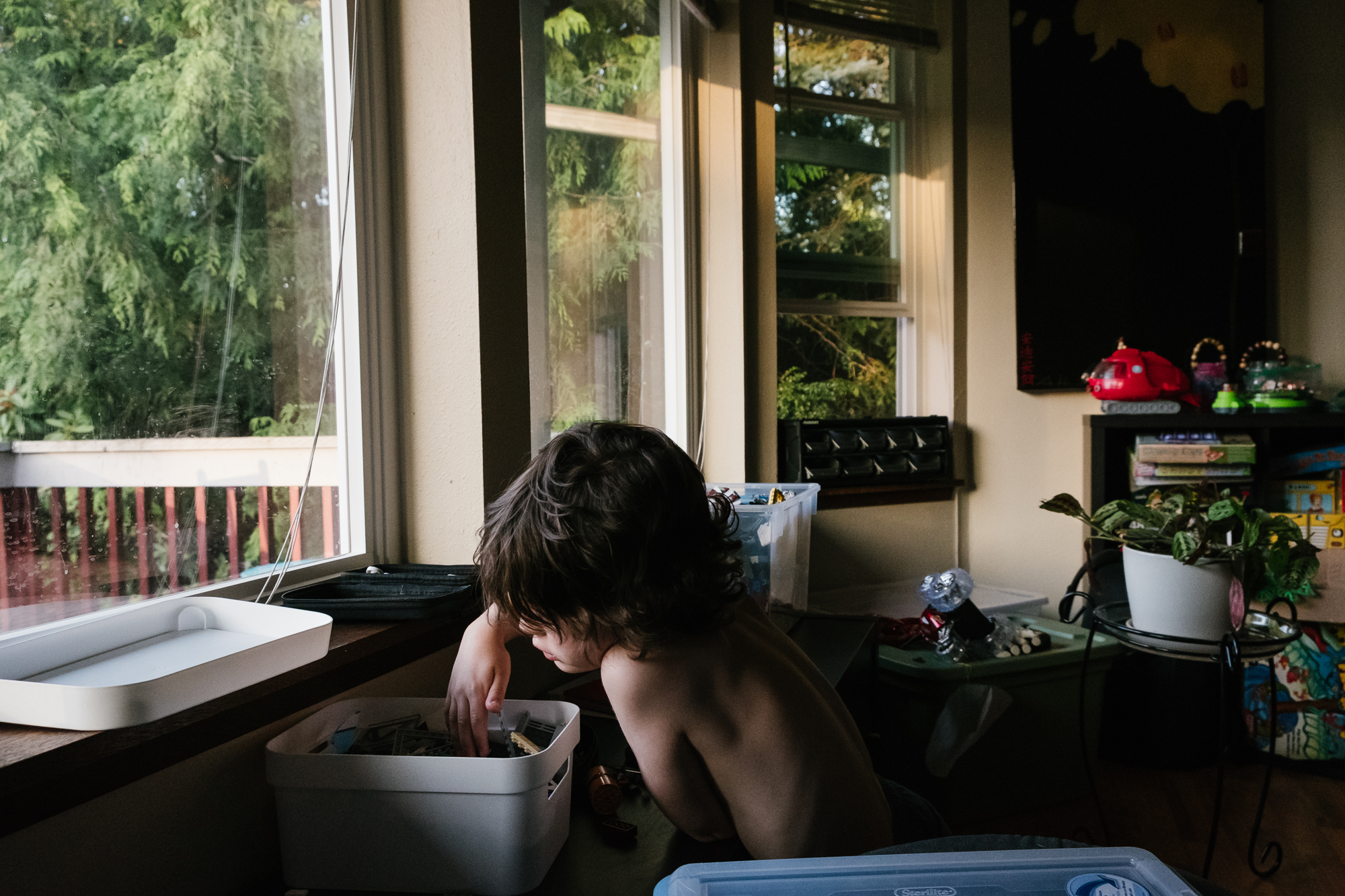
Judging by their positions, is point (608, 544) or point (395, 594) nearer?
point (608, 544)

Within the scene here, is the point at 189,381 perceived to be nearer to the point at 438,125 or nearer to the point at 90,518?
the point at 90,518

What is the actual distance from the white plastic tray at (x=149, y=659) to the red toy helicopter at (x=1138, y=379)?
2.57m

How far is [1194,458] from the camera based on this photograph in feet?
8.42

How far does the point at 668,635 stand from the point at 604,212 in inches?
60.4

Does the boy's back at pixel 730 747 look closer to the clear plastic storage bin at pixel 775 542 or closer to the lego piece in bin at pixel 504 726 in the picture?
the lego piece in bin at pixel 504 726

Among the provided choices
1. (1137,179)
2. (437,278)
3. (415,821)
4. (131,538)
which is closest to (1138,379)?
(1137,179)

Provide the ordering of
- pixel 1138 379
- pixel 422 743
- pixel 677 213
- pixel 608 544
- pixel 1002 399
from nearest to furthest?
1. pixel 608 544
2. pixel 422 743
3. pixel 677 213
4. pixel 1138 379
5. pixel 1002 399

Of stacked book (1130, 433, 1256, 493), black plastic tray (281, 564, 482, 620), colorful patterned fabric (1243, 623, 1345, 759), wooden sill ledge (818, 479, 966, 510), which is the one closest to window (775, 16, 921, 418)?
wooden sill ledge (818, 479, 966, 510)

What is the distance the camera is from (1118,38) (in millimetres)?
2939

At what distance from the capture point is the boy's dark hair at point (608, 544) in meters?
0.85

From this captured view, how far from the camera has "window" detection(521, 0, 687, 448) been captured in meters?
1.92

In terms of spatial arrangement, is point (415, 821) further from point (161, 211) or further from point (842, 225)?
point (842, 225)

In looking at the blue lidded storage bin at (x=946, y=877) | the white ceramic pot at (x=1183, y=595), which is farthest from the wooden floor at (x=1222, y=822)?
the blue lidded storage bin at (x=946, y=877)

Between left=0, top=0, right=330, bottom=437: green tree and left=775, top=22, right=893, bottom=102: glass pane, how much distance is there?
1.95 meters
